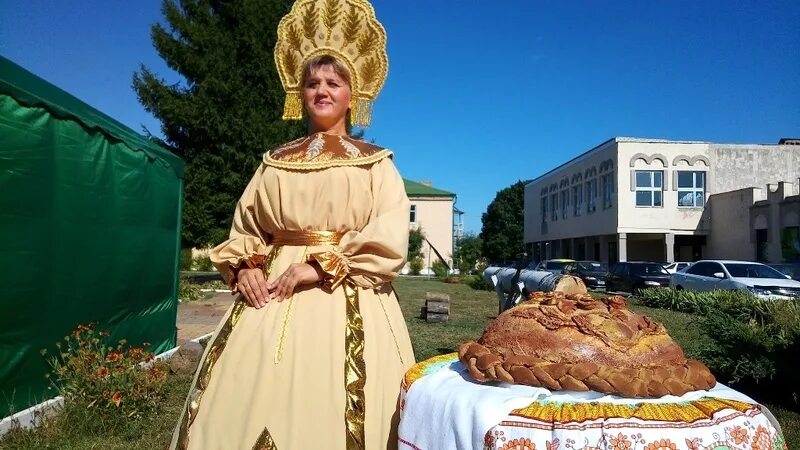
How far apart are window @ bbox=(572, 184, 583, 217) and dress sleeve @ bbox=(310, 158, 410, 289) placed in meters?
41.2

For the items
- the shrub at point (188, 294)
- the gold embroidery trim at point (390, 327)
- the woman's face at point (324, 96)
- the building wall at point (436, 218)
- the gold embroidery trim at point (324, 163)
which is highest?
the building wall at point (436, 218)

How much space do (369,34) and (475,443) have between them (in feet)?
6.11

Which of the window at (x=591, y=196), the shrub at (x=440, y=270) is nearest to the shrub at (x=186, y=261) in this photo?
the shrub at (x=440, y=270)

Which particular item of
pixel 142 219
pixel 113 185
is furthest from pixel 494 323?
pixel 142 219

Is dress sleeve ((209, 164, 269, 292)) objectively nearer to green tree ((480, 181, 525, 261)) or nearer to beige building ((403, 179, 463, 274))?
beige building ((403, 179, 463, 274))

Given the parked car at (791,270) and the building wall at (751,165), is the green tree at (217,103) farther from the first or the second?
the building wall at (751,165)

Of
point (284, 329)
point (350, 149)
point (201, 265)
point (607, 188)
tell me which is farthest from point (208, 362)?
point (607, 188)

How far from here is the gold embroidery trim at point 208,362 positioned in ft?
6.64

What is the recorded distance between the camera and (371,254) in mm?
2184

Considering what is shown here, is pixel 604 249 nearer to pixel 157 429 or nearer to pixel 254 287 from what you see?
pixel 157 429

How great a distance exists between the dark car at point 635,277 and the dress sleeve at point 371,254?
20.2 metres

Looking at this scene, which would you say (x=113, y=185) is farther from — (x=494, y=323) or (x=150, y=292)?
(x=494, y=323)

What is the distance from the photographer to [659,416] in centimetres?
150

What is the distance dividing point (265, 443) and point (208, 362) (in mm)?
407
